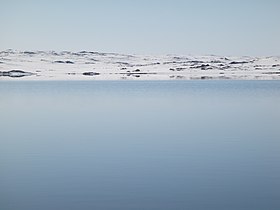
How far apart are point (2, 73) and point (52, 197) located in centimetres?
6356

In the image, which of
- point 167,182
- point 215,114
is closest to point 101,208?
point 167,182

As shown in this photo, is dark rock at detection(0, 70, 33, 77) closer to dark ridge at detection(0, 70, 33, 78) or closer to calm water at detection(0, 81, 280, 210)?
dark ridge at detection(0, 70, 33, 78)

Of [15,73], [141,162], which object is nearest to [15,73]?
[15,73]

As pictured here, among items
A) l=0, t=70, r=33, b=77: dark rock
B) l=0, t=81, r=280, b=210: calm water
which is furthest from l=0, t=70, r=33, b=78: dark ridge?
l=0, t=81, r=280, b=210: calm water

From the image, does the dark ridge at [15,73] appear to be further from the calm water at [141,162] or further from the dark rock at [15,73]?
the calm water at [141,162]

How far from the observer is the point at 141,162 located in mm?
9523

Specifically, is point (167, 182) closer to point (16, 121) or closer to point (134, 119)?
point (134, 119)

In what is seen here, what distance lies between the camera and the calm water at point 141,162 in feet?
23.3

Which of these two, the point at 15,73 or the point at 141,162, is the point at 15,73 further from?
the point at 141,162

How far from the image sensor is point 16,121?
649 inches

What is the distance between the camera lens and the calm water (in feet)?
23.3

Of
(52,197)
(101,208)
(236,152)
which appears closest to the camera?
(101,208)

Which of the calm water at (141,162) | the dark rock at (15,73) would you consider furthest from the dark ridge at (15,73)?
the calm water at (141,162)

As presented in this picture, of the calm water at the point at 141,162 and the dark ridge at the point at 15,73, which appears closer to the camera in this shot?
the calm water at the point at 141,162
